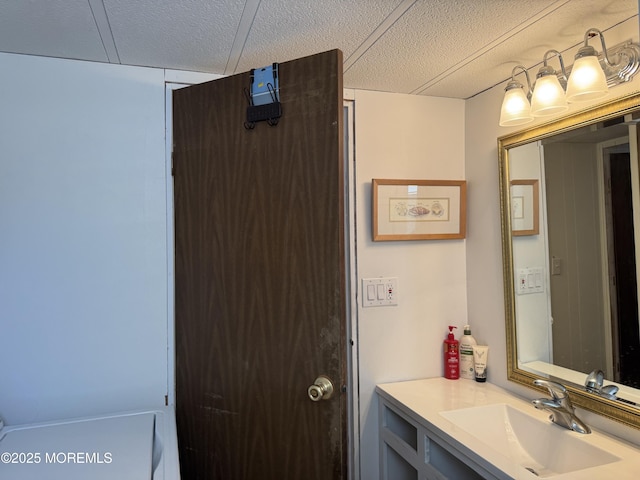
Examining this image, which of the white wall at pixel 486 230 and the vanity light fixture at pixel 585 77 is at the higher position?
the vanity light fixture at pixel 585 77

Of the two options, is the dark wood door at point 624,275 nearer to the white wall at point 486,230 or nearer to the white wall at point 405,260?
the white wall at point 486,230

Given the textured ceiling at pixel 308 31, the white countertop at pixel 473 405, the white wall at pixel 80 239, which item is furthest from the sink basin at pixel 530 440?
the textured ceiling at pixel 308 31

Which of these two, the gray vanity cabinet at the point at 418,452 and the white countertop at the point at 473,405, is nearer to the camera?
the white countertop at the point at 473,405

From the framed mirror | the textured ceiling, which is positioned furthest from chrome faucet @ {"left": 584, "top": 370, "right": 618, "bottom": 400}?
the textured ceiling

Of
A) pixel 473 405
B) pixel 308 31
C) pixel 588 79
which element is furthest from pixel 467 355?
pixel 308 31

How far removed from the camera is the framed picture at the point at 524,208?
1.68 metres

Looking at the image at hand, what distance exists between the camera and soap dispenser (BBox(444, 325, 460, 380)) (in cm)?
198

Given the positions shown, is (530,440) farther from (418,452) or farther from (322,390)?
(322,390)

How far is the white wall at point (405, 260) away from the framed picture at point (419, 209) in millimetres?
45

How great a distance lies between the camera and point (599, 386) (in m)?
1.39

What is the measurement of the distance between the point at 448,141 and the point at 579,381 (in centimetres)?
120

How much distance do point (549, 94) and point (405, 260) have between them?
2.98 ft

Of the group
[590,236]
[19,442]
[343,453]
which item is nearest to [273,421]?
[343,453]

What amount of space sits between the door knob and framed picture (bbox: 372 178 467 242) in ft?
2.62
